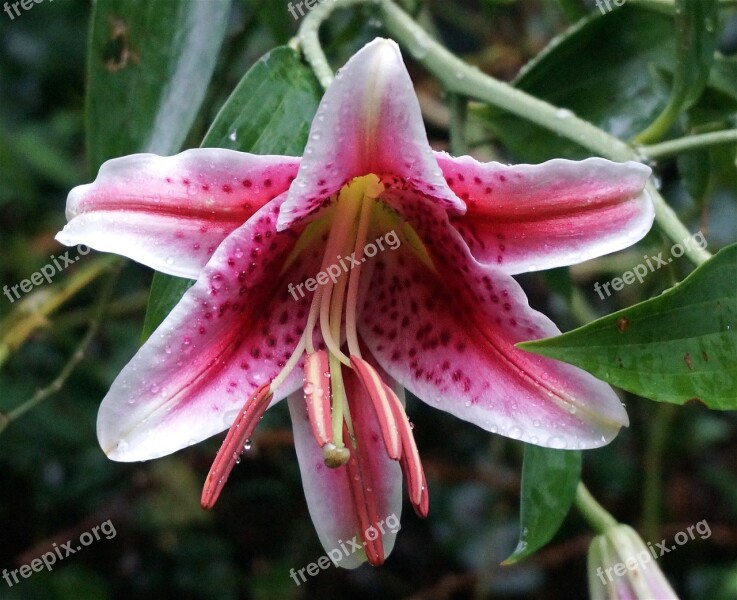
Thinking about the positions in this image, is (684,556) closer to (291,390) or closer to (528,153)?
(528,153)

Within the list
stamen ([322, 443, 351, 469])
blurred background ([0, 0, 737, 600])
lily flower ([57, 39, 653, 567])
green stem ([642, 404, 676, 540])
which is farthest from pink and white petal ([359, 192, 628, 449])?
green stem ([642, 404, 676, 540])

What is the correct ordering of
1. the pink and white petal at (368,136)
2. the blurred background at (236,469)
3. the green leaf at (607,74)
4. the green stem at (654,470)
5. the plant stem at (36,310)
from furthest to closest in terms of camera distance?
the green stem at (654,470), the blurred background at (236,469), the plant stem at (36,310), the green leaf at (607,74), the pink and white petal at (368,136)

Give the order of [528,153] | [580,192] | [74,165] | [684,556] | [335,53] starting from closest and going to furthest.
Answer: [580,192] < [528,153] < [335,53] < [74,165] < [684,556]

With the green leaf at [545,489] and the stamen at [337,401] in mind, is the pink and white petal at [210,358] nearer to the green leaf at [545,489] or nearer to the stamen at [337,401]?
the stamen at [337,401]

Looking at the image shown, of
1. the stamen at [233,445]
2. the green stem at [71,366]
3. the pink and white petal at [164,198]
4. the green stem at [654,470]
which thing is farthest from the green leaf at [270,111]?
the green stem at [654,470]

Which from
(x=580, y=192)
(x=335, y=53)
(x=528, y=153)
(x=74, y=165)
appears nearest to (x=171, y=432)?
(x=580, y=192)

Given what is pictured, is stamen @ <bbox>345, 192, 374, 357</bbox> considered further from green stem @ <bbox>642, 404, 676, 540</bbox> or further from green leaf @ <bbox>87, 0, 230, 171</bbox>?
green stem @ <bbox>642, 404, 676, 540</bbox>
